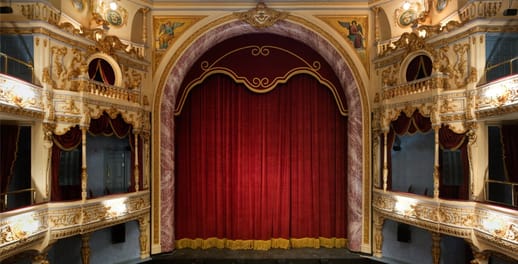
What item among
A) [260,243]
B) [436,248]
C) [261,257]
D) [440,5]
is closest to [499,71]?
[440,5]

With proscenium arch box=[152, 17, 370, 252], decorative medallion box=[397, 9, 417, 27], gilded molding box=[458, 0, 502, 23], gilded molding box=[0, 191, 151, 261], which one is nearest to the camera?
gilded molding box=[0, 191, 151, 261]

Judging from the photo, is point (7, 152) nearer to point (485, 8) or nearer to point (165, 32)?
point (165, 32)

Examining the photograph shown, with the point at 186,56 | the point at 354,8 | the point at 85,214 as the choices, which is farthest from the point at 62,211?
the point at 354,8

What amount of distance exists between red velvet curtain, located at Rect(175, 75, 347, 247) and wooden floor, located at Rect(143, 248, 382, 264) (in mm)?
553

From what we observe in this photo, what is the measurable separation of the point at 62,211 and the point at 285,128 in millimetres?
6703

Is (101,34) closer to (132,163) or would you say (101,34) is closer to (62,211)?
(132,163)

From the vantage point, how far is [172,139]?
32.1 feet

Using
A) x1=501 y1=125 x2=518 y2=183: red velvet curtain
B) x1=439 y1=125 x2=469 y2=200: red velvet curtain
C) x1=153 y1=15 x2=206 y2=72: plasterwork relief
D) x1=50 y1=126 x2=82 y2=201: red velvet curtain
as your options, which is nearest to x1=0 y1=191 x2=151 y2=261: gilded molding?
x1=50 y1=126 x2=82 y2=201: red velvet curtain

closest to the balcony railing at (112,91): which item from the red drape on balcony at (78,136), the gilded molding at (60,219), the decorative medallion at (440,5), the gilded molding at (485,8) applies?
the red drape on balcony at (78,136)

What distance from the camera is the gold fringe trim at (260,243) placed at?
10117 mm

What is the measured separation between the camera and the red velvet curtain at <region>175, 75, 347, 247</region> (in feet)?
33.7

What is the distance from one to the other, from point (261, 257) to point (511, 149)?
7069 mm

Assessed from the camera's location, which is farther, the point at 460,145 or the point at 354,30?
the point at 354,30

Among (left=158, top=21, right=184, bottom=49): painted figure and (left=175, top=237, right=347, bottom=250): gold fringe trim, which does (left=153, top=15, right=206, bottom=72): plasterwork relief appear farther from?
(left=175, top=237, right=347, bottom=250): gold fringe trim
